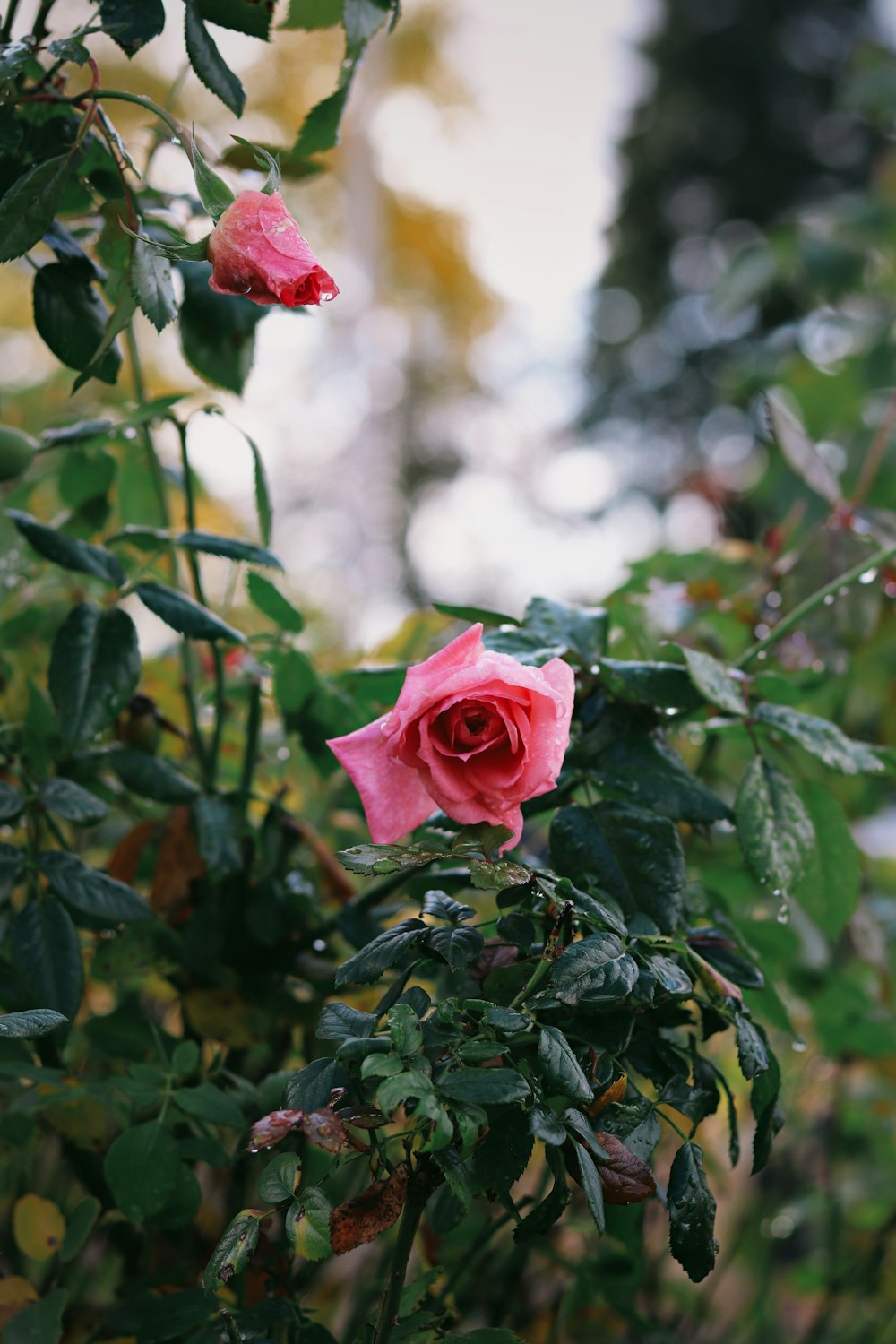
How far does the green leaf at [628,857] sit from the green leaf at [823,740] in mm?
77

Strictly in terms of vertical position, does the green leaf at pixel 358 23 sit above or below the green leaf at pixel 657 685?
above

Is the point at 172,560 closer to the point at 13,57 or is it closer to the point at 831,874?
the point at 13,57

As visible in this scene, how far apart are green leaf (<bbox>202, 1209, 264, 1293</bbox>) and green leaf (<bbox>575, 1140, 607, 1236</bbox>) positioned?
10cm

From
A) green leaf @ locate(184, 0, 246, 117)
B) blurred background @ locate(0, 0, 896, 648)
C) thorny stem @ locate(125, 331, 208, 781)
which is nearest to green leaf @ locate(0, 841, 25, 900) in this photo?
thorny stem @ locate(125, 331, 208, 781)

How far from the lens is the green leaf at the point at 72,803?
0.43 meters

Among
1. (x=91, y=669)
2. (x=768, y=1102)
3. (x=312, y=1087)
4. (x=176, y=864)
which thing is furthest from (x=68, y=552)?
(x=768, y=1102)

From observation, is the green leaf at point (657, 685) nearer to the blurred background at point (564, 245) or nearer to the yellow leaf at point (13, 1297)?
the yellow leaf at point (13, 1297)

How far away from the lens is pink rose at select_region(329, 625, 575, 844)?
332 mm

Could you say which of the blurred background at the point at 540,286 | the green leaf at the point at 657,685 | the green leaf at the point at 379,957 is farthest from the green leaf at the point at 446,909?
the blurred background at the point at 540,286

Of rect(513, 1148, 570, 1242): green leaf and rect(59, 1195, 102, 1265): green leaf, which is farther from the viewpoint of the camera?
rect(59, 1195, 102, 1265): green leaf

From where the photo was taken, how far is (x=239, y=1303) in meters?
0.43

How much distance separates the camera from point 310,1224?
30 centimetres

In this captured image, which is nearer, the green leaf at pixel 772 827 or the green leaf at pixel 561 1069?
the green leaf at pixel 561 1069

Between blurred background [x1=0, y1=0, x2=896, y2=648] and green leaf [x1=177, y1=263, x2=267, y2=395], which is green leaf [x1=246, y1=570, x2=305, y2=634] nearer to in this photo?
green leaf [x1=177, y1=263, x2=267, y2=395]
